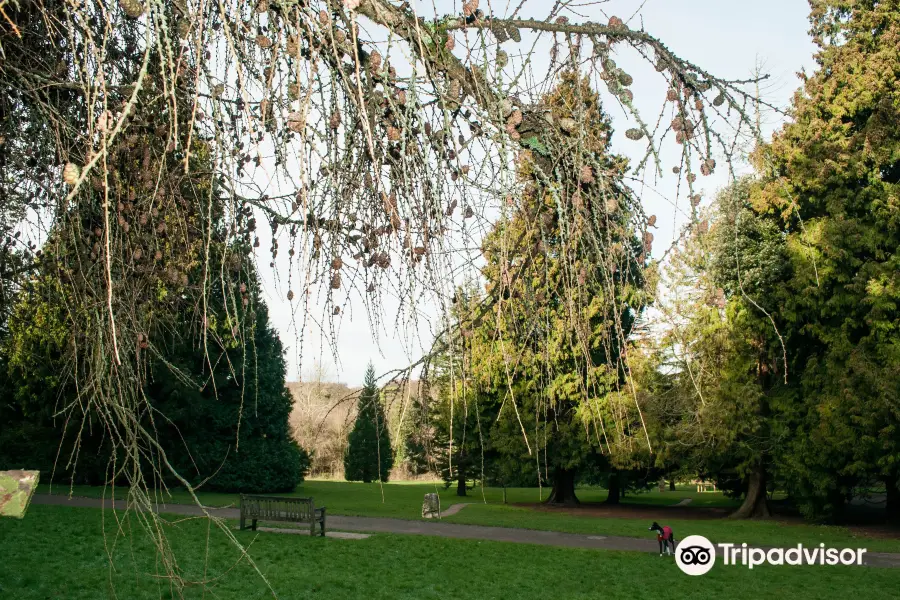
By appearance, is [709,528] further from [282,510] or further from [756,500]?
[282,510]

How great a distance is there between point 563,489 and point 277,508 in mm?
12805

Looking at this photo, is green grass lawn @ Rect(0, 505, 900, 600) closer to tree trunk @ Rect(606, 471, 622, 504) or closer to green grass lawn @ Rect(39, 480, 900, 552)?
green grass lawn @ Rect(39, 480, 900, 552)

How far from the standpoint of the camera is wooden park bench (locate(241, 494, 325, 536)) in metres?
12.4

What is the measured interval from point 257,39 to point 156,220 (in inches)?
41.7

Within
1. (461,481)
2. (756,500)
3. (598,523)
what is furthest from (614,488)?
(598,523)

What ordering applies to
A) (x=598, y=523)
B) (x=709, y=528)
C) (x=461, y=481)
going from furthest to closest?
1. (x=461, y=481)
2. (x=598, y=523)
3. (x=709, y=528)

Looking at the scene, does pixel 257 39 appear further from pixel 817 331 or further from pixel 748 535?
pixel 817 331

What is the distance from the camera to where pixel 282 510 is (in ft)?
41.8

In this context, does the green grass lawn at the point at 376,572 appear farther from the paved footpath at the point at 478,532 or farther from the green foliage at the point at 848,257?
the green foliage at the point at 848,257

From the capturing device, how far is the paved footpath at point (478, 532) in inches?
500

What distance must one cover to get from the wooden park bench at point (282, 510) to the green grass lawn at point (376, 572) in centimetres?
33

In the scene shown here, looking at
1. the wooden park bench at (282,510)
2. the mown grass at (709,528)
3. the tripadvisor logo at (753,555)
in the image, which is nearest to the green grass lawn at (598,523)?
the mown grass at (709,528)

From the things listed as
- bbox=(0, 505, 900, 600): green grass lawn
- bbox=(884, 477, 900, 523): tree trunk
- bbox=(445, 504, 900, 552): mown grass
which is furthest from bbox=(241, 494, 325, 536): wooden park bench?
bbox=(884, 477, 900, 523): tree trunk

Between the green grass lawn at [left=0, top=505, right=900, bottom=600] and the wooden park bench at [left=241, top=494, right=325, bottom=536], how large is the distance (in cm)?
33
